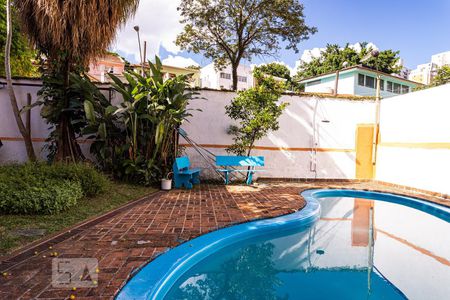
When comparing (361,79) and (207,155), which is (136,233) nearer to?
(207,155)

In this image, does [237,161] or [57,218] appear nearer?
[57,218]

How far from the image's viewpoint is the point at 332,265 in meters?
3.92

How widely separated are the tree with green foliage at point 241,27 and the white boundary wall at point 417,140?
697 centimetres

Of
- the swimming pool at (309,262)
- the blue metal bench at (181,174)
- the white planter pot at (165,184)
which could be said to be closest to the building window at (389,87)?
the swimming pool at (309,262)

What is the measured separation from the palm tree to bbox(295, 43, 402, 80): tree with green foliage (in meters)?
26.8

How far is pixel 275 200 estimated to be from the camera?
21.0 ft

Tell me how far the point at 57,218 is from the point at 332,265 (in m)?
4.28

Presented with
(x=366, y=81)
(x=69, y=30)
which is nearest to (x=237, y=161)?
(x=69, y=30)

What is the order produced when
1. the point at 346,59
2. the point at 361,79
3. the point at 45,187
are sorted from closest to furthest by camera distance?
the point at 45,187 < the point at 361,79 < the point at 346,59

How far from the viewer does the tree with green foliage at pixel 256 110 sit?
8227 millimetres

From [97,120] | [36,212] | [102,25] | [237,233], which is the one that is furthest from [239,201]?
[102,25]

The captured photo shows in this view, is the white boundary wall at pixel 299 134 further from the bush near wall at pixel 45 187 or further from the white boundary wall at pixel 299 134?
the bush near wall at pixel 45 187

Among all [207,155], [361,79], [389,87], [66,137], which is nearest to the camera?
[66,137]

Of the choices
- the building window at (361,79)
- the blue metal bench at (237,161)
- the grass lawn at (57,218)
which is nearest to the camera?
the grass lawn at (57,218)
